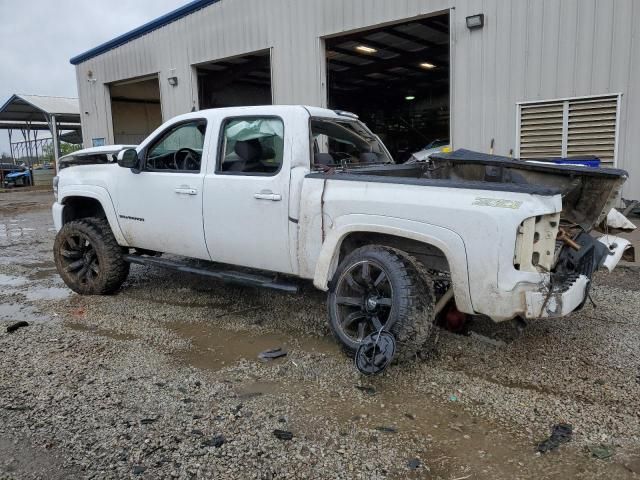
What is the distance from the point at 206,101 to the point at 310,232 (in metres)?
14.6

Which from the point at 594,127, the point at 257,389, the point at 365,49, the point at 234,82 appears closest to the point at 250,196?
the point at 257,389

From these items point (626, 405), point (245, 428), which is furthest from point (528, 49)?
point (245, 428)

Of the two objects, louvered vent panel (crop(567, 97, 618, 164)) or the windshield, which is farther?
louvered vent panel (crop(567, 97, 618, 164))

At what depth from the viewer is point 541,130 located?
9023 millimetres

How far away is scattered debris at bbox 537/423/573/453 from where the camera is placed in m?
2.79

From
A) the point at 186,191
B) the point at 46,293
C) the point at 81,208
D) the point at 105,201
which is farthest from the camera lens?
the point at 81,208

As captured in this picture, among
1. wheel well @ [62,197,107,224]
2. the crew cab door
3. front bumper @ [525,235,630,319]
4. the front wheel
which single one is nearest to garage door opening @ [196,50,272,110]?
wheel well @ [62,197,107,224]

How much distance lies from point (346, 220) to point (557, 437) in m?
1.93

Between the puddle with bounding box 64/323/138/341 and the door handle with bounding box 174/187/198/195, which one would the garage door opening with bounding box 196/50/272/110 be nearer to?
the door handle with bounding box 174/187/198/195

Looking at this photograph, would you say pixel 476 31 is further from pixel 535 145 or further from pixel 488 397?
pixel 488 397

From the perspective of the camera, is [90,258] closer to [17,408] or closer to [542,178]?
[17,408]

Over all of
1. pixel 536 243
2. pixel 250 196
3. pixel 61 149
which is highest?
pixel 61 149

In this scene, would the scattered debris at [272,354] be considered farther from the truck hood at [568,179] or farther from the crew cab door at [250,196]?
the truck hood at [568,179]

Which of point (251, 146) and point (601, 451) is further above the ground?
point (251, 146)
